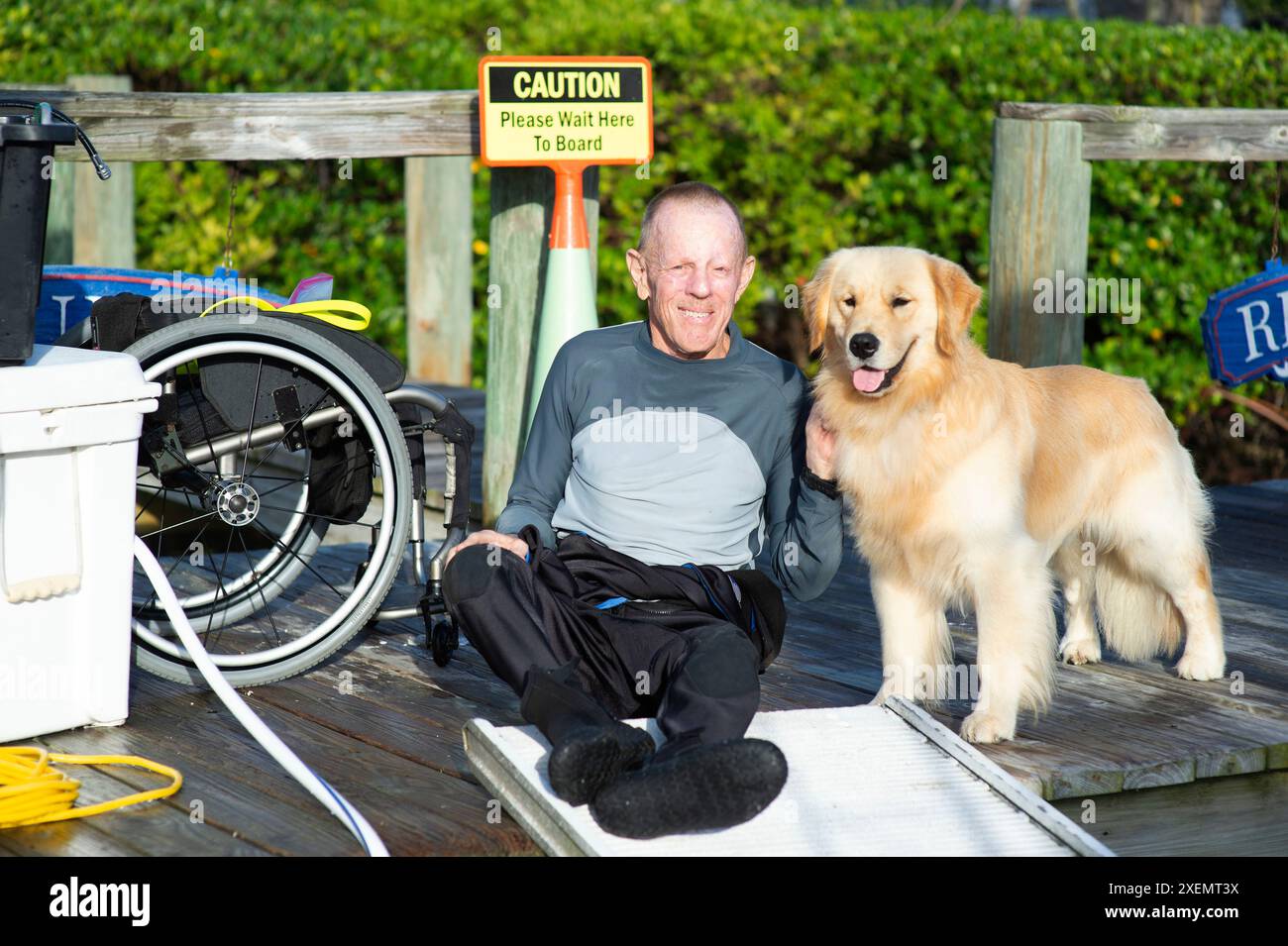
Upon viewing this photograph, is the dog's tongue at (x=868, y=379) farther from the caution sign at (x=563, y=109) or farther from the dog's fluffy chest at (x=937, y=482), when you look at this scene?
the caution sign at (x=563, y=109)

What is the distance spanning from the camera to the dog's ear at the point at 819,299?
123 inches

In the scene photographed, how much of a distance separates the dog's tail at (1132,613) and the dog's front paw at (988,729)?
73cm

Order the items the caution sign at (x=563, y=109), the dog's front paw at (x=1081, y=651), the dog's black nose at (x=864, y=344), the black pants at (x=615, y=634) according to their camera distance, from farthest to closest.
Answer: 1. the caution sign at (x=563, y=109)
2. the dog's front paw at (x=1081, y=651)
3. the dog's black nose at (x=864, y=344)
4. the black pants at (x=615, y=634)

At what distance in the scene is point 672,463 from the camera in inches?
124

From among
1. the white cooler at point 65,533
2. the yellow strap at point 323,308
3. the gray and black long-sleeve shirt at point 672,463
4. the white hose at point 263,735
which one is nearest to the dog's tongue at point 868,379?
the gray and black long-sleeve shirt at point 672,463

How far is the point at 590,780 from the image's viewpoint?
249cm

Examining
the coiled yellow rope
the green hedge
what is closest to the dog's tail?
the coiled yellow rope

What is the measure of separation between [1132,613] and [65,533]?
95.8 inches

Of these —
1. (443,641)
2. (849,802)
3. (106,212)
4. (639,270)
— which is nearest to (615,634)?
(849,802)

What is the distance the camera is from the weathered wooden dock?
2.61m

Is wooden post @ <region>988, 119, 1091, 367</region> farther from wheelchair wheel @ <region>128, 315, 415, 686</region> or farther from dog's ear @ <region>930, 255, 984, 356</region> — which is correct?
wheelchair wheel @ <region>128, 315, 415, 686</region>

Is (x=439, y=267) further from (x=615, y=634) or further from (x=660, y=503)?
(x=615, y=634)
